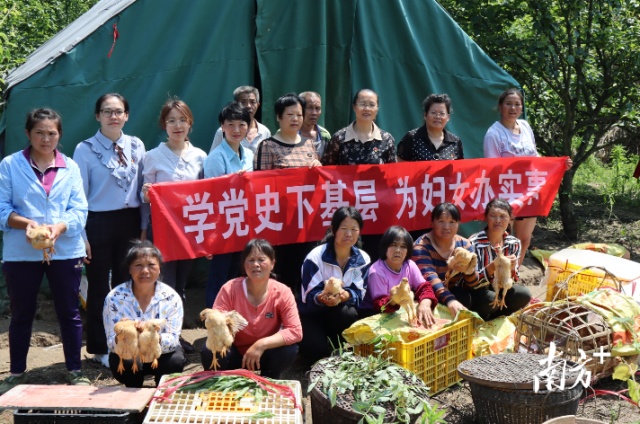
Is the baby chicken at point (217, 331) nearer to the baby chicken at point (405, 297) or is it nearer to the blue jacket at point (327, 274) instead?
the blue jacket at point (327, 274)

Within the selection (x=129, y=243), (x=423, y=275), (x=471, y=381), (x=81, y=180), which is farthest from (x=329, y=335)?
(x=81, y=180)

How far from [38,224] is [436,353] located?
2409mm

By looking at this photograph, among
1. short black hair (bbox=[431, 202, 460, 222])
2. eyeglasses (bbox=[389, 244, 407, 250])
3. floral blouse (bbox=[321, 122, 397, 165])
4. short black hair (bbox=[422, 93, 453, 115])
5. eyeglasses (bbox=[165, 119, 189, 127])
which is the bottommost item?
eyeglasses (bbox=[389, 244, 407, 250])

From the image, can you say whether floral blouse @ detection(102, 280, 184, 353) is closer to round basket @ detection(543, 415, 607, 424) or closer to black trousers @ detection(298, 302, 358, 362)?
black trousers @ detection(298, 302, 358, 362)

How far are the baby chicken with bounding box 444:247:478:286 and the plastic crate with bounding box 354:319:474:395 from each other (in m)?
0.33

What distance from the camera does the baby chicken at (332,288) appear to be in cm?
347

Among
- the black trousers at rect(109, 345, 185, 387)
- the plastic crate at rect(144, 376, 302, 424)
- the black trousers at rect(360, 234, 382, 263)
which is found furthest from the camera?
A: the black trousers at rect(360, 234, 382, 263)

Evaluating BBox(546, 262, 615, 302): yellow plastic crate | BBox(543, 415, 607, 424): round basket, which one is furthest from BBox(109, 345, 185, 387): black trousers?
BBox(546, 262, 615, 302): yellow plastic crate

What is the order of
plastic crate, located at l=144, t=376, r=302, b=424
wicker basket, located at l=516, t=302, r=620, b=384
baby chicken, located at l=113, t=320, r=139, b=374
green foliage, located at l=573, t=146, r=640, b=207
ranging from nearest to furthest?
plastic crate, located at l=144, t=376, r=302, b=424 → baby chicken, located at l=113, t=320, r=139, b=374 → wicker basket, located at l=516, t=302, r=620, b=384 → green foliage, located at l=573, t=146, r=640, b=207

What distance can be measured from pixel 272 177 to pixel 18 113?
2.08m

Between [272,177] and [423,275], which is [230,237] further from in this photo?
[423,275]

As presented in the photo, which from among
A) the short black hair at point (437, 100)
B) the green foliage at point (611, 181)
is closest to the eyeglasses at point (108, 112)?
the short black hair at point (437, 100)

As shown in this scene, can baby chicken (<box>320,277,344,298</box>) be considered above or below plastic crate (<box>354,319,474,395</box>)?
above

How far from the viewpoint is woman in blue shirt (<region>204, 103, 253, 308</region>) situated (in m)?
4.02
